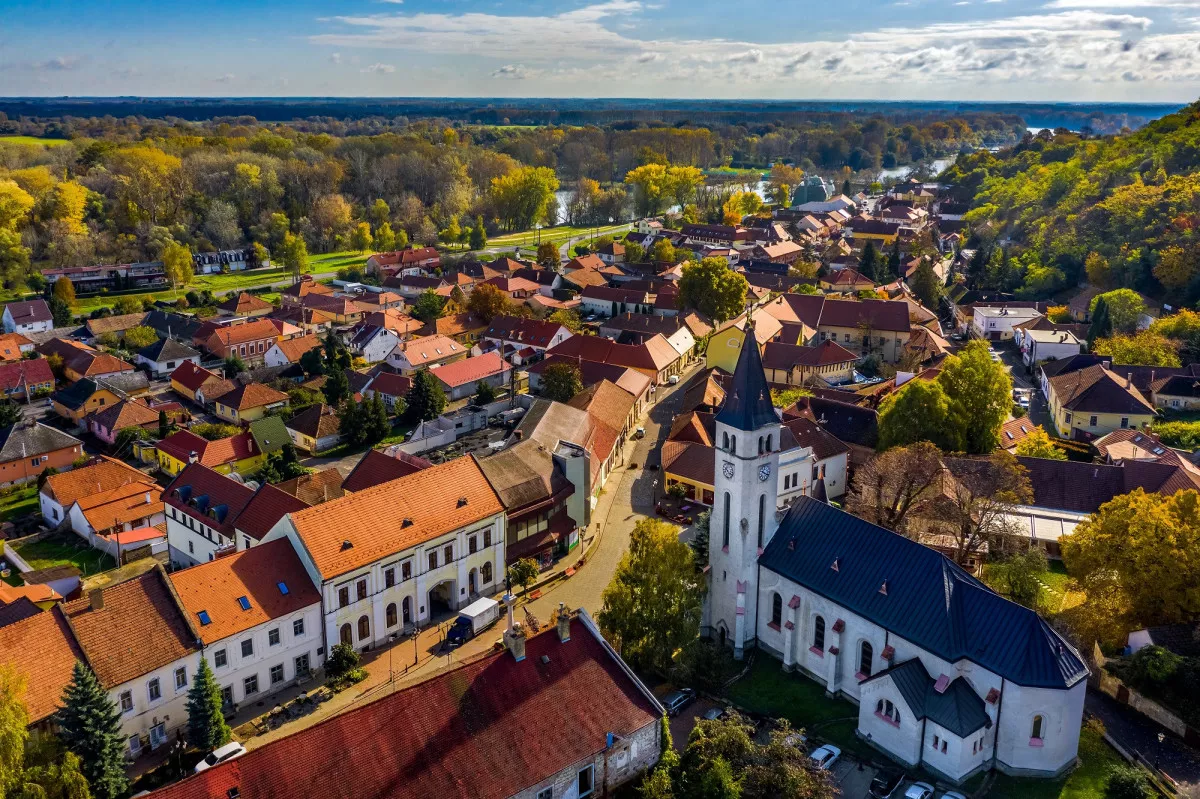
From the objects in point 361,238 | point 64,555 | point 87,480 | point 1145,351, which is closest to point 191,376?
point 87,480

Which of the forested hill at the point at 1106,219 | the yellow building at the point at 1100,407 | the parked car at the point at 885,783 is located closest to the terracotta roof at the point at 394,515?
the parked car at the point at 885,783

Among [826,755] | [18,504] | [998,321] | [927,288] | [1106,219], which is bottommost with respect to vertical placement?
[18,504]

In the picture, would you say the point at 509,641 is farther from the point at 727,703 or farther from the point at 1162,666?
the point at 1162,666

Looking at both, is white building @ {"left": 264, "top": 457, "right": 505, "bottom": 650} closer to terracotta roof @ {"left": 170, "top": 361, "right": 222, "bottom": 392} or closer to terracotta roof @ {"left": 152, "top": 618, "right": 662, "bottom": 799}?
terracotta roof @ {"left": 152, "top": 618, "right": 662, "bottom": 799}

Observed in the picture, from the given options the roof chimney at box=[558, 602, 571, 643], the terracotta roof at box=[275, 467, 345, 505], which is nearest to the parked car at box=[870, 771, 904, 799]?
the roof chimney at box=[558, 602, 571, 643]

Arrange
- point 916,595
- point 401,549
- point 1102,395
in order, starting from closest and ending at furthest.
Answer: point 916,595 < point 401,549 < point 1102,395

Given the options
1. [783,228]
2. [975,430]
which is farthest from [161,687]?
[783,228]

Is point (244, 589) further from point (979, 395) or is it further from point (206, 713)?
point (979, 395)
